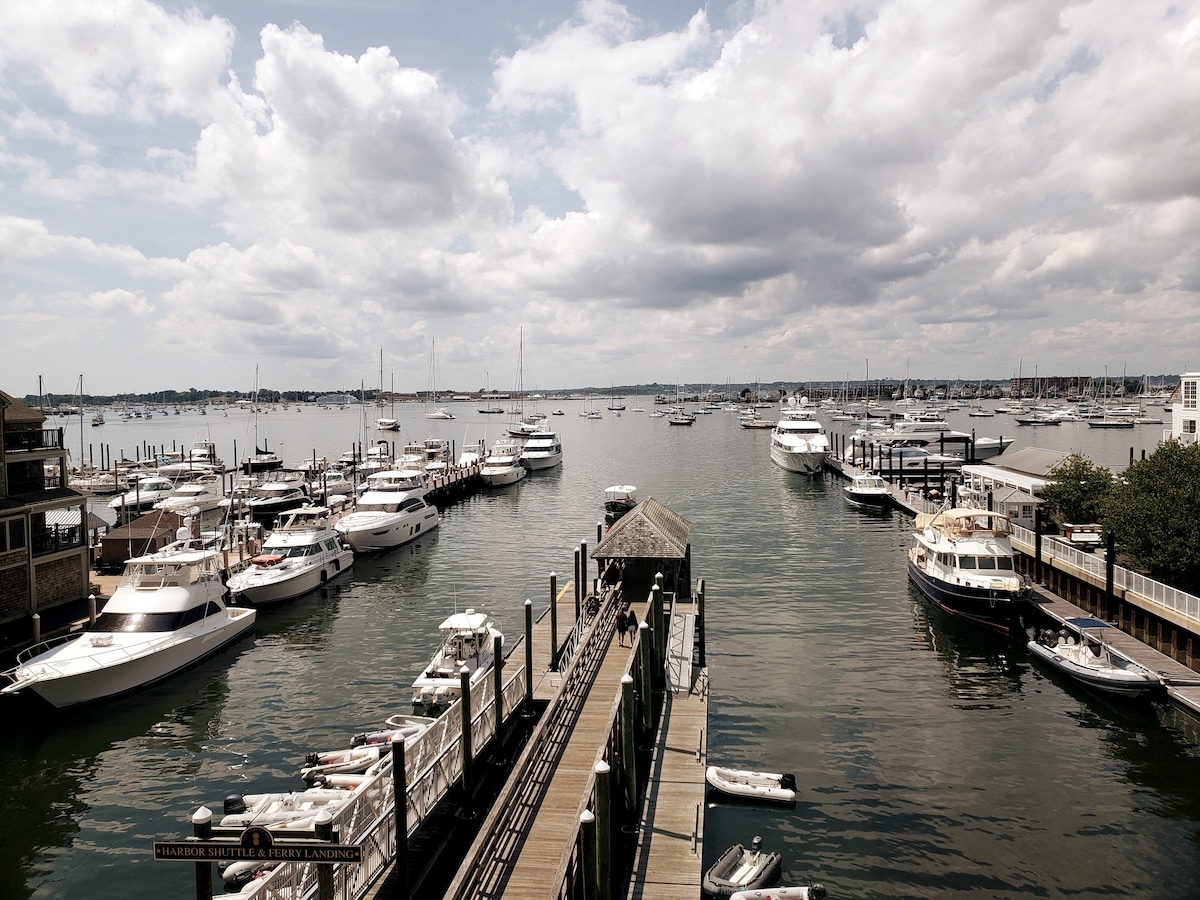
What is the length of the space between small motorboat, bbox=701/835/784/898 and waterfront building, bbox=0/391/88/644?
27340mm

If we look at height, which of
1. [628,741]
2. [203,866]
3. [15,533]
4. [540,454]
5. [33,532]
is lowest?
[628,741]

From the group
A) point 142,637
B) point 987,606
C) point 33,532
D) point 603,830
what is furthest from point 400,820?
point 987,606

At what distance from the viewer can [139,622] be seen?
90.6 ft

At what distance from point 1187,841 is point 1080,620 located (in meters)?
12.0

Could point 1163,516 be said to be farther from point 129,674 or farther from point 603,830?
point 129,674

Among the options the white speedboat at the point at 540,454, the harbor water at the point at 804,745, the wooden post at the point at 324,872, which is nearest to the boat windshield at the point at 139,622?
the harbor water at the point at 804,745

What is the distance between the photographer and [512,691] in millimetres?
21984

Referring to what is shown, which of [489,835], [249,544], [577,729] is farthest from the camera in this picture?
[249,544]

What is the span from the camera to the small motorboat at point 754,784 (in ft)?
62.8

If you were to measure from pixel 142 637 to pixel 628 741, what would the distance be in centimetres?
2085

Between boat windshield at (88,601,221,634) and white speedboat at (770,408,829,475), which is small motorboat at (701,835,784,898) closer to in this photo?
boat windshield at (88,601,221,634)

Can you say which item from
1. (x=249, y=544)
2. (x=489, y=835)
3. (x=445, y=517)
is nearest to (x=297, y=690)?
(x=489, y=835)

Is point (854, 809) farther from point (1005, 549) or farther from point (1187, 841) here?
point (1005, 549)

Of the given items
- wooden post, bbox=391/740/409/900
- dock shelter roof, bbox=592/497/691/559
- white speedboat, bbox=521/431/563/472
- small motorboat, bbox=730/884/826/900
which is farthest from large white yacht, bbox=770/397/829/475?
wooden post, bbox=391/740/409/900
